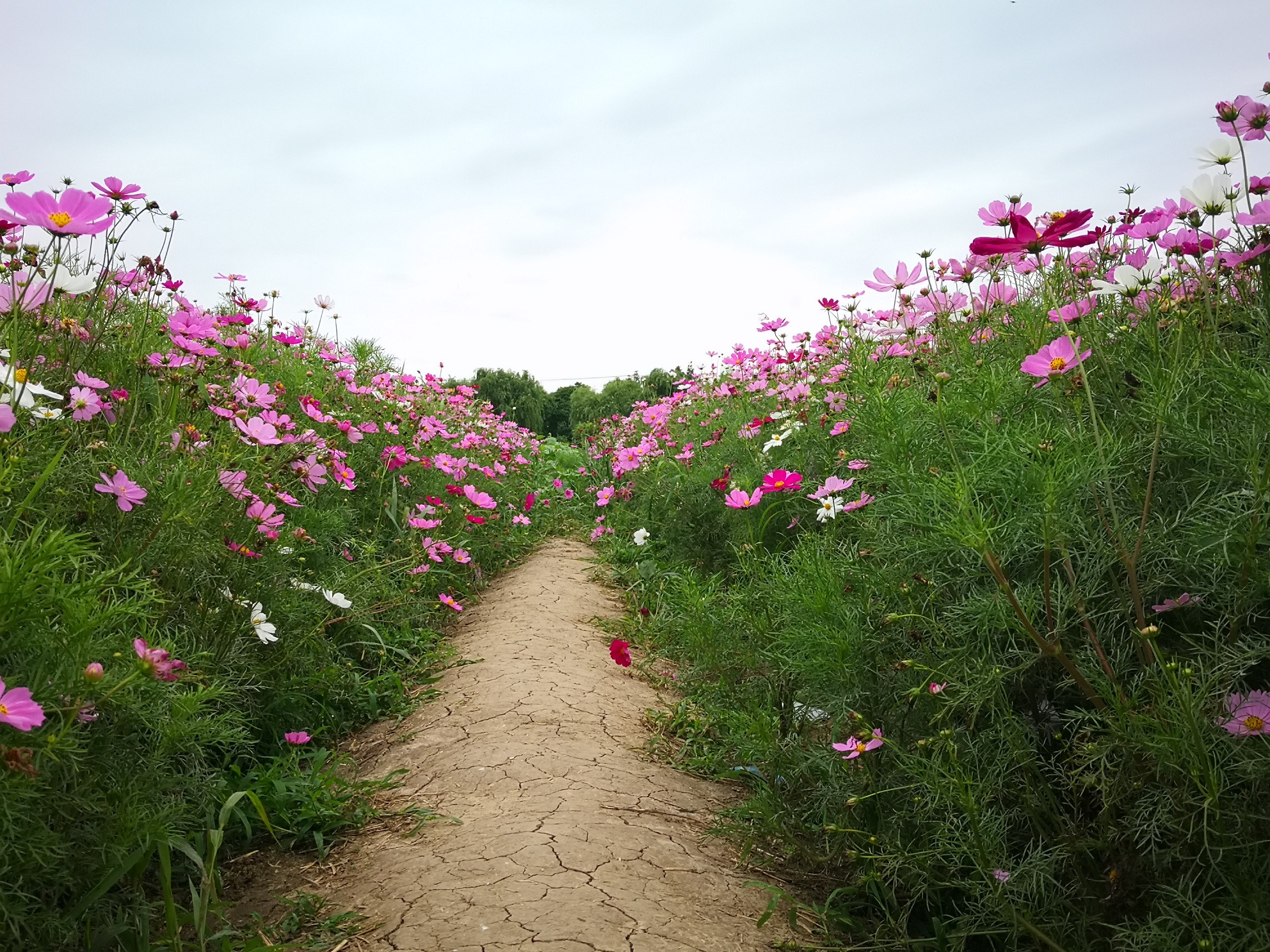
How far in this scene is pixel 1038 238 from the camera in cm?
163

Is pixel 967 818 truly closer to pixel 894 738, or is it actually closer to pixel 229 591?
pixel 894 738

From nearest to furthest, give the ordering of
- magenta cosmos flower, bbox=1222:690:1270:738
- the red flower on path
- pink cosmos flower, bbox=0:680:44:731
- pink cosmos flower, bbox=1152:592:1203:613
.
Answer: pink cosmos flower, bbox=0:680:44:731, magenta cosmos flower, bbox=1222:690:1270:738, pink cosmos flower, bbox=1152:592:1203:613, the red flower on path

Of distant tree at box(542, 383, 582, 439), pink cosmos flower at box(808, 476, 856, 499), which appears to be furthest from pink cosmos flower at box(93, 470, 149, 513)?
distant tree at box(542, 383, 582, 439)

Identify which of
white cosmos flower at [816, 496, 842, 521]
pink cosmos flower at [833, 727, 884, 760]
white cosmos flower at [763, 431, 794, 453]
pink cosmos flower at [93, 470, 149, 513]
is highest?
pink cosmos flower at [93, 470, 149, 513]

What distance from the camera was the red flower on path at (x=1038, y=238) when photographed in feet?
5.21

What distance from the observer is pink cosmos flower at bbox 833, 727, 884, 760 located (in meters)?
1.70

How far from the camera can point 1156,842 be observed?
58.1 inches

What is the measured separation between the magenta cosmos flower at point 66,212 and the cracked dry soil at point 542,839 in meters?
1.61

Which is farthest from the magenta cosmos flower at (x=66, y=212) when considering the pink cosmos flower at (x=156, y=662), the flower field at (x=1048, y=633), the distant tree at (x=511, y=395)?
the distant tree at (x=511, y=395)

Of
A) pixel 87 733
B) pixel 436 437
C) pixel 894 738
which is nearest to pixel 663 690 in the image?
pixel 894 738

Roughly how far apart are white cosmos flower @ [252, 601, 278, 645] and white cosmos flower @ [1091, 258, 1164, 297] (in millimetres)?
2321

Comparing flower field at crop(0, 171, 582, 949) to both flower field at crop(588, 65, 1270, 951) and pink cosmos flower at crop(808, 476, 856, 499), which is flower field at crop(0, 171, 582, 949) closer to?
flower field at crop(588, 65, 1270, 951)

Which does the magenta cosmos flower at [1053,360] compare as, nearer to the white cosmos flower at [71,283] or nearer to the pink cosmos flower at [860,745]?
the pink cosmos flower at [860,745]

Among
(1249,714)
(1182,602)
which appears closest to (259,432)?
(1182,602)
